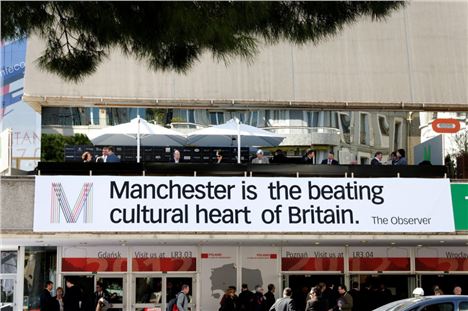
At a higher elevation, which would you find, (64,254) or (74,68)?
(74,68)

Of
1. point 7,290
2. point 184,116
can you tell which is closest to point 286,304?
point 7,290

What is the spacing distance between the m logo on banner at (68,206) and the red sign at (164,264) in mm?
3911

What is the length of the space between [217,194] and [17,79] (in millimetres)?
20348

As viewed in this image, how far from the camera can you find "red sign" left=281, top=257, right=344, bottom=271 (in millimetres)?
27656

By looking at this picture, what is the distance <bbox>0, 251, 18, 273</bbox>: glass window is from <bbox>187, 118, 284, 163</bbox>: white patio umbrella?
20.0 feet

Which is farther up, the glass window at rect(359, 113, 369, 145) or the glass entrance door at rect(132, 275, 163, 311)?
the glass window at rect(359, 113, 369, 145)

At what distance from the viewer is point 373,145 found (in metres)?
34.5

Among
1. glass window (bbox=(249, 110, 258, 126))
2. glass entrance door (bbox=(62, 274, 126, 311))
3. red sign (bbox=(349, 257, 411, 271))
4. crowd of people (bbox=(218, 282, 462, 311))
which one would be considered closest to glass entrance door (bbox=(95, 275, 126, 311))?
glass entrance door (bbox=(62, 274, 126, 311))

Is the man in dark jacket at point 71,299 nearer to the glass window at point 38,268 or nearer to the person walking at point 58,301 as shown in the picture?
the person walking at point 58,301

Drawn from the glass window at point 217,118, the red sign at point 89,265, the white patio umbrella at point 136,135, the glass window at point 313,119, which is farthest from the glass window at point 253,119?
the red sign at point 89,265

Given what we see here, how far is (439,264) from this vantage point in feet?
92.6

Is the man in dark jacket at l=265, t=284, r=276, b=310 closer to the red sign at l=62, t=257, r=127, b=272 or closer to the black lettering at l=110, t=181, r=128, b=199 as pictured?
the red sign at l=62, t=257, r=127, b=272

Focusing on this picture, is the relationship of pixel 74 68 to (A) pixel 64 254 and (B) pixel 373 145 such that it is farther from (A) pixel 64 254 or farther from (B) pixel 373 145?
(B) pixel 373 145

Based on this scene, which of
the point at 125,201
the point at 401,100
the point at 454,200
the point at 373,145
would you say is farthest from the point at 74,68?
the point at 373,145
